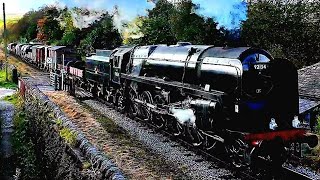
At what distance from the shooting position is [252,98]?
1079cm

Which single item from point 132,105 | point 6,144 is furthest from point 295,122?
point 6,144

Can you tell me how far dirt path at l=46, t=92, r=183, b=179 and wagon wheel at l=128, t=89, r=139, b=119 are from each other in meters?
1.51

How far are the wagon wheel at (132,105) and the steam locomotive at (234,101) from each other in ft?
8.66

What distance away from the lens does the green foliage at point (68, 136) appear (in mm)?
10403

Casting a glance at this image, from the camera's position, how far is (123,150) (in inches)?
440

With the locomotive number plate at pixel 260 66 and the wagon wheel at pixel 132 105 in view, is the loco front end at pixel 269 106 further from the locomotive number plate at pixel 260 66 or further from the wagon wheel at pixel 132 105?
the wagon wheel at pixel 132 105

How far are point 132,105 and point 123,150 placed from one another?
22.9ft

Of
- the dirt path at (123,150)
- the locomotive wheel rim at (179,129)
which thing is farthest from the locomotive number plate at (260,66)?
the locomotive wheel rim at (179,129)

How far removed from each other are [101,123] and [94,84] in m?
8.90

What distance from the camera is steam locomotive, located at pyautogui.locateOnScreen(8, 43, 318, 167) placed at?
420 inches

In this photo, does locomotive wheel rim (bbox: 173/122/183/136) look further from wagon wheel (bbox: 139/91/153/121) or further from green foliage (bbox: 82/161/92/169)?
green foliage (bbox: 82/161/92/169)

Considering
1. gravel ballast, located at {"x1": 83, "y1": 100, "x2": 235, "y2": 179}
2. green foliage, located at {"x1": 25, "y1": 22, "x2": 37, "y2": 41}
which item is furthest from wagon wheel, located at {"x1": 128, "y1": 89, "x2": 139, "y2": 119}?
green foliage, located at {"x1": 25, "y1": 22, "x2": 37, "y2": 41}

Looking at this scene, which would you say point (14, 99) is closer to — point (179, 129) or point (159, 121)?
point (159, 121)

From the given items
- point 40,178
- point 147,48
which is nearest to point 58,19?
point 147,48
